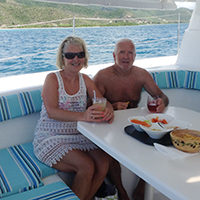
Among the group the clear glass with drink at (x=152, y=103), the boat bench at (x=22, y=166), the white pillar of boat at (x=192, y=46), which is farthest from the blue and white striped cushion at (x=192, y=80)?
the boat bench at (x=22, y=166)

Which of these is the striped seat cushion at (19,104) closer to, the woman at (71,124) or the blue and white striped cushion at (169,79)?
the woman at (71,124)

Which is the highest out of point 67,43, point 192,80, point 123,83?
point 67,43

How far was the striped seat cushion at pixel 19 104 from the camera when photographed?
1846 millimetres

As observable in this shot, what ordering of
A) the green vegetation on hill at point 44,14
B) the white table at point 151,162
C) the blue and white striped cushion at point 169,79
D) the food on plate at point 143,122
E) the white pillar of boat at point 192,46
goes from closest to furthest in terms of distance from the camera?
the white table at point 151,162 → the food on plate at point 143,122 → the blue and white striped cushion at point 169,79 → the white pillar of boat at point 192,46 → the green vegetation on hill at point 44,14

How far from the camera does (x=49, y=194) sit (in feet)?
4.26

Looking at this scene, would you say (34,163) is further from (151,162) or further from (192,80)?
(192,80)

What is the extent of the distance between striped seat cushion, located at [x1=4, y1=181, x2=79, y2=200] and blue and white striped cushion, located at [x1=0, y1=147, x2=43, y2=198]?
0.08 meters

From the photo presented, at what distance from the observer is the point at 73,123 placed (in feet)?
5.83

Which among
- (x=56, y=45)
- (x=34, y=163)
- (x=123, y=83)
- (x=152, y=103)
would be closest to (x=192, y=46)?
(x=123, y=83)

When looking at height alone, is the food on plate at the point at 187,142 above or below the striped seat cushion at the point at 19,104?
above

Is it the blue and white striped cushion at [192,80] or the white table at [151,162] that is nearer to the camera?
the white table at [151,162]

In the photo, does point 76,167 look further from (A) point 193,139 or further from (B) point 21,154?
(A) point 193,139

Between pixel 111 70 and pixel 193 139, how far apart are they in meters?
1.28

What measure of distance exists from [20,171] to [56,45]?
777 inches
